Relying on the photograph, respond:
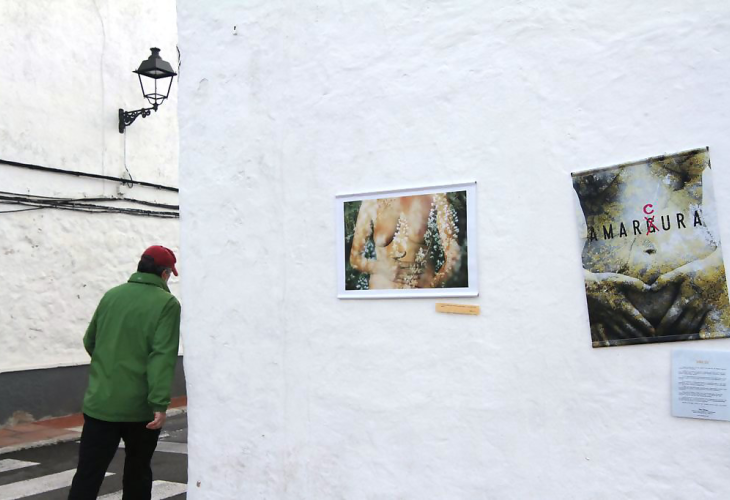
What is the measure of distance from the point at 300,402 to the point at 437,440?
0.78m

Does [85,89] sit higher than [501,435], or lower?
higher

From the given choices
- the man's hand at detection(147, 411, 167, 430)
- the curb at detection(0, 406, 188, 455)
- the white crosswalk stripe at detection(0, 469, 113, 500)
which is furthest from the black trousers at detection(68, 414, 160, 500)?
the curb at detection(0, 406, 188, 455)

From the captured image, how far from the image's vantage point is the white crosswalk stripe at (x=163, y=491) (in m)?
5.58

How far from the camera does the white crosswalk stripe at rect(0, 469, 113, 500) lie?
582 cm

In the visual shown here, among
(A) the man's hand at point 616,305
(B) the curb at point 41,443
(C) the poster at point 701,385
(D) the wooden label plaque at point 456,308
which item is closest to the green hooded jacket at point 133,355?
(D) the wooden label plaque at point 456,308

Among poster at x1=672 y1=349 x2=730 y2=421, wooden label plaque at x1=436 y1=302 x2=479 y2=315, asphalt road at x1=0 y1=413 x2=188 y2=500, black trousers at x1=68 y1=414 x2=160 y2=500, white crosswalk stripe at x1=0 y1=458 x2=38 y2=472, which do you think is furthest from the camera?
white crosswalk stripe at x1=0 y1=458 x2=38 y2=472

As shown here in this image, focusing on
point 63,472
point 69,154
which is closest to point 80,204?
point 69,154

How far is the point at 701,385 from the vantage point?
2619 mm

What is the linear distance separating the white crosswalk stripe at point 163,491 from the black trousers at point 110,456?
171 centimetres

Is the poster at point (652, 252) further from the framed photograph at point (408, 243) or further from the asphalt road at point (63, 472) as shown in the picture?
the asphalt road at point (63, 472)

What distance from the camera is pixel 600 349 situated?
112 inches

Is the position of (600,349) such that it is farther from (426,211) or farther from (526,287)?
(426,211)

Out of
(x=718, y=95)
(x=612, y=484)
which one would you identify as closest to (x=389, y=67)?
(x=718, y=95)

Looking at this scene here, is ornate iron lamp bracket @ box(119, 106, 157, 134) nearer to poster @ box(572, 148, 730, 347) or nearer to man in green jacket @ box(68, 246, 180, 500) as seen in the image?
man in green jacket @ box(68, 246, 180, 500)
